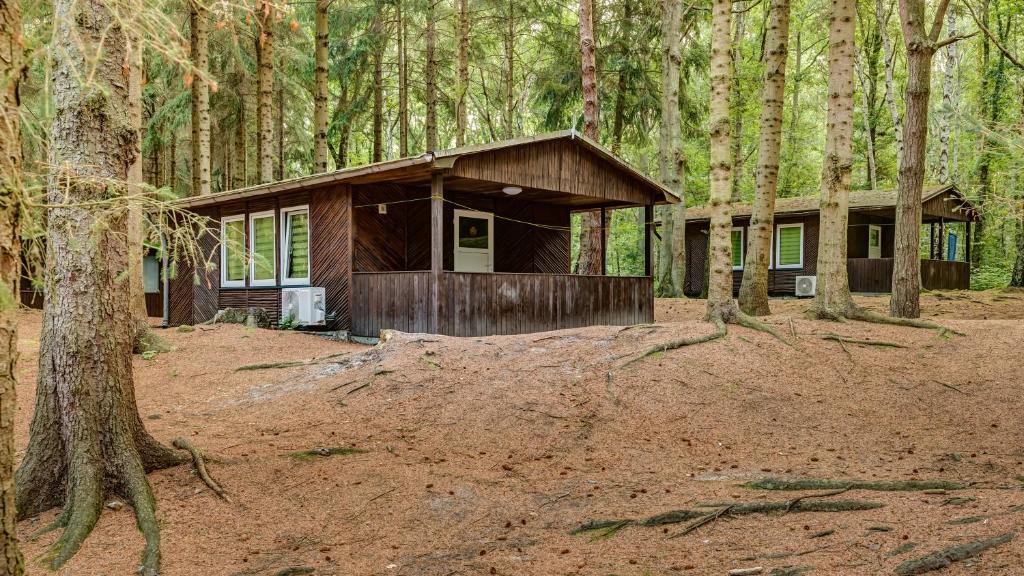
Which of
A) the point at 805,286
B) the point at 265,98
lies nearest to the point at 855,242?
the point at 805,286

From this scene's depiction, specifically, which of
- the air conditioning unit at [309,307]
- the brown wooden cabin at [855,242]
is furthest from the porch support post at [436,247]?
the brown wooden cabin at [855,242]

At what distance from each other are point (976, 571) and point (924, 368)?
6223mm

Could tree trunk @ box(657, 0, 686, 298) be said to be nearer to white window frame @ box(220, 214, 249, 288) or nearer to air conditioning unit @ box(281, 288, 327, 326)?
air conditioning unit @ box(281, 288, 327, 326)

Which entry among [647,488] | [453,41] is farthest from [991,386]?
[453,41]

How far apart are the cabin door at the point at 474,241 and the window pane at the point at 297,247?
3.16 meters

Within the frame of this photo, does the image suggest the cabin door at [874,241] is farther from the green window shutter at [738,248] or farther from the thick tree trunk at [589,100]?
the thick tree trunk at [589,100]

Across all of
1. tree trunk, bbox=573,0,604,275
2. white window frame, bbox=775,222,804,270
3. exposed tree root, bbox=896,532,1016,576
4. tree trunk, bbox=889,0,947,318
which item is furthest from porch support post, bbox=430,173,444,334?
white window frame, bbox=775,222,804,270

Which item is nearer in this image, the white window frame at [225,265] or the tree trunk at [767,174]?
the tree trunk at [767,174]

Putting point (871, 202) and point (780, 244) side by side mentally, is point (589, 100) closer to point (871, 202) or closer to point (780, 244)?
point (871, 202)

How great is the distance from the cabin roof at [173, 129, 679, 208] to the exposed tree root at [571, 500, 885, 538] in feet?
24.6

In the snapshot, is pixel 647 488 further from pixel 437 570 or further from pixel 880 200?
pixel 880 200

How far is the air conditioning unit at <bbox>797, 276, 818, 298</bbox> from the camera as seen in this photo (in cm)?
2103

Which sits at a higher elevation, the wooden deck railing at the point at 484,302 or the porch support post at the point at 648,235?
the porch support post at the point at 648,235

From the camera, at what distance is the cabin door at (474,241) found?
15.4 meters
